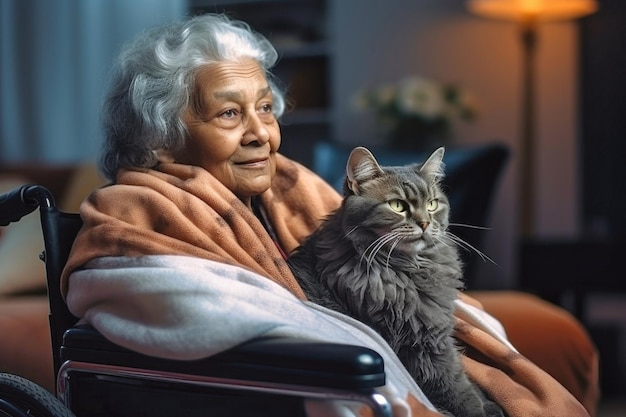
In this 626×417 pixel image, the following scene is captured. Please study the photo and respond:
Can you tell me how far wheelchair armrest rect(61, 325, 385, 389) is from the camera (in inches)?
37.8

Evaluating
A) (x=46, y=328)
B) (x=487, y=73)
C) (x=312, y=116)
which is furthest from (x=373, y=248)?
(x=312, y=116)

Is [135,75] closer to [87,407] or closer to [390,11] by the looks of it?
[87,407]

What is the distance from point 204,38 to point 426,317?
45cm

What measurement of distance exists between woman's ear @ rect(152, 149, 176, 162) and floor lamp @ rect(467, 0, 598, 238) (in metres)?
2.58

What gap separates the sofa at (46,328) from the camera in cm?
179


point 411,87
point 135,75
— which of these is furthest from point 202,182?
point 411,87

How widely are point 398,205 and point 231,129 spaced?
248mm

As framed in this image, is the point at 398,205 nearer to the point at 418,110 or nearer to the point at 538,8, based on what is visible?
the point at 418,110

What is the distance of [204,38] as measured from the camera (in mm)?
1234

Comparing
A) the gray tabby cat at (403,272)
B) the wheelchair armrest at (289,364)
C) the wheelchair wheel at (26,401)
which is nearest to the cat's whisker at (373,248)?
the gray tabby cat at (403,272)

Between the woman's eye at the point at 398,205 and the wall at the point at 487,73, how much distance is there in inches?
107

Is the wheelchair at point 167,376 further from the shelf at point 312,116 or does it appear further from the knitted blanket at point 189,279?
the shelf at point 312,116

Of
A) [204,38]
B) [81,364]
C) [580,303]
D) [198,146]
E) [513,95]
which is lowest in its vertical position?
[580,303]

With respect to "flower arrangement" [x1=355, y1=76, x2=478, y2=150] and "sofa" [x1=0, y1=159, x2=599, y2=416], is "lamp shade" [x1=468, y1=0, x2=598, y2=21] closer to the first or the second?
"flower arrangement" [x1=355, y1=76, x2=478, y2=150]
